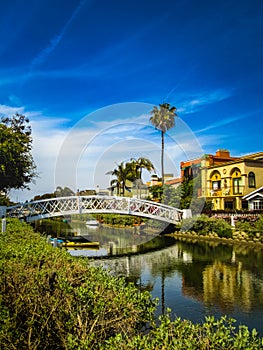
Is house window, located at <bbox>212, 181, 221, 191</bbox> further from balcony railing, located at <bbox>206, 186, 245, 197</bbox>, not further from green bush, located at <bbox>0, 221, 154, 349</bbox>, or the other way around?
green bush, located at <bbox>0, 221, 154, 349</bbox>

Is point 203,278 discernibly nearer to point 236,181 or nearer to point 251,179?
point 251,179

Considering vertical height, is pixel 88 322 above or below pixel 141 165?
below

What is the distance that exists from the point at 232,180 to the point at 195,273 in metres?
22.1

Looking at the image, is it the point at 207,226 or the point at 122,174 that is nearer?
the point at 207,226

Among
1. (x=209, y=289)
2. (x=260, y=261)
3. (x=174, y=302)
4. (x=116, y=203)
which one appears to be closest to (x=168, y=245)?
(x=116, y=203)

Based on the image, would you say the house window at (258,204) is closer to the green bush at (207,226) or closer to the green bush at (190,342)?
the green bush at (207,226)

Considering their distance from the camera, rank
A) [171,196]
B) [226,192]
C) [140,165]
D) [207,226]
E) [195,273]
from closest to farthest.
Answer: [195,273] → [207,226] → [226,192] → [171,196] → [140,165]

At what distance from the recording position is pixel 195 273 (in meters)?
16.3

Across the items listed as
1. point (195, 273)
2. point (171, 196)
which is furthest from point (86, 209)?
point (195, 273)

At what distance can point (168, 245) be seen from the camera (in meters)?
27.0

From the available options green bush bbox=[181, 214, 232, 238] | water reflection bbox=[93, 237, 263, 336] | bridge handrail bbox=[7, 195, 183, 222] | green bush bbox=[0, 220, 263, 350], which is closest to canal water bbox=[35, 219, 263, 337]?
water reflection bbox=[93, 237, 263, 336]

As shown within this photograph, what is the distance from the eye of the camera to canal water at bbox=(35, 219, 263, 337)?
10.8 meters

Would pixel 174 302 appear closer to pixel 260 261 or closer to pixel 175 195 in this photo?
pixel 260 261

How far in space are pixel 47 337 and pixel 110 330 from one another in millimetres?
891
